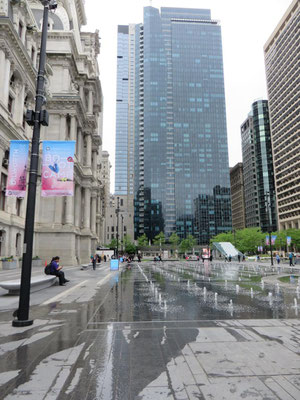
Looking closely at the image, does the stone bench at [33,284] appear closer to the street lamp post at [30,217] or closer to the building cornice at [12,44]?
the street lamp post at [30,217]

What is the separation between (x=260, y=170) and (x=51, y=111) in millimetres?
138599

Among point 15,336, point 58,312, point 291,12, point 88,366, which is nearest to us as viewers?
point 88,366

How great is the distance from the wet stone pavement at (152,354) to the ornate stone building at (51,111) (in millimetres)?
26980

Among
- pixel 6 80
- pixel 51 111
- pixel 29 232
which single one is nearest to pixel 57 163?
pixel 29 232

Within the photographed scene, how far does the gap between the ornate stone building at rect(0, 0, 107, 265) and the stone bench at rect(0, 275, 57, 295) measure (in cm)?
1773

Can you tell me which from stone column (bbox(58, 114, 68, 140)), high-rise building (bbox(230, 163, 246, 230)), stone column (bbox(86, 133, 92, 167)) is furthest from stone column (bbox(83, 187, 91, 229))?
high-rise building (bbox(230, 163, 246, 230))

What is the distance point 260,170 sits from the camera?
6329 inches

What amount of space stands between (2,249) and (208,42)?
194 m

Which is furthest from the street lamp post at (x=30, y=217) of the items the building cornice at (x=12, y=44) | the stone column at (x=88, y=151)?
the stone column at (x=88, y=151)

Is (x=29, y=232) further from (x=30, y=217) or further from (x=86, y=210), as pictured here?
(x=86, y=210)

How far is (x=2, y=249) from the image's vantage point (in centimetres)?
3139

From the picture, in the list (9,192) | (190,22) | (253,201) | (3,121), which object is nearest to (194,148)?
(253,201)

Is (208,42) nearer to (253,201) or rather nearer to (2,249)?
(253,201)

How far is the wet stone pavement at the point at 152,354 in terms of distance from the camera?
13.3ft
